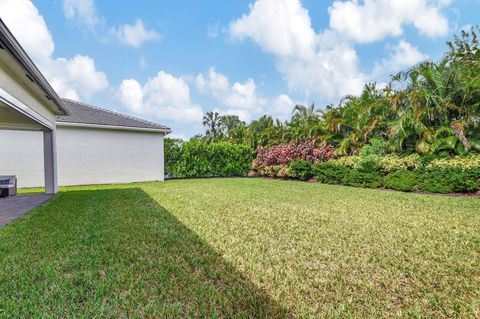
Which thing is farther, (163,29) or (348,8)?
(163,29)

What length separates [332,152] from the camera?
14047 millimetres

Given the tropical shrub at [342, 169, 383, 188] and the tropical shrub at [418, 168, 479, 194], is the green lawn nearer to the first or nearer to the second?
the tropical shrub at [418, 168, 479, 194]

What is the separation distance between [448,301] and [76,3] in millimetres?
14996

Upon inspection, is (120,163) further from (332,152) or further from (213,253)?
(213,253)

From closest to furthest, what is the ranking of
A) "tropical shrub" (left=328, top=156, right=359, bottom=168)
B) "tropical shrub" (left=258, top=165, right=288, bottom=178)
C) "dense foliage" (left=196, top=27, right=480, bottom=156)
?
"dense foliage" (left=196, top=27, right=480, bottom=156), "tropical shrub" (left=328, top=156, right=359, bottom=168), "tropical shrub" (left=258, top=165, right=288, bottom=178)

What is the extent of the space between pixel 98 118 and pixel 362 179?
1341cm

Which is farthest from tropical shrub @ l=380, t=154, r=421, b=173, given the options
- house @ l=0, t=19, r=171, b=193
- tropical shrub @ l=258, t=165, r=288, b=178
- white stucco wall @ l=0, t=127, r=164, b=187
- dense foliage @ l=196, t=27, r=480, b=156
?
white stucco wall @ l=0, t=127, r=164, b=187

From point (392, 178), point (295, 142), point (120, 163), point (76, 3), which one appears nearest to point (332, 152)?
point (295, 142)

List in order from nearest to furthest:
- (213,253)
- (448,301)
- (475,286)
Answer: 1. (448,301)
2. (475,286)
3. (213,253)

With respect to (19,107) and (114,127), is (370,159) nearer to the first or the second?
(19,107)

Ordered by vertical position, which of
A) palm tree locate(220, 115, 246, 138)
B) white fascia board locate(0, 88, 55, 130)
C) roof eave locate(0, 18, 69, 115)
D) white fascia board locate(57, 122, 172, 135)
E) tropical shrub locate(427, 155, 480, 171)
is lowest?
tropical shrub locate(427, 155, 480, 171)

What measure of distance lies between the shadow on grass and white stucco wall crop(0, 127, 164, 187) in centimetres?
938

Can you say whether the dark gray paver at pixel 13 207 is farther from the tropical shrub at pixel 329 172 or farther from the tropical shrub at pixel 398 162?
the tropical shrub at pixel 398 162

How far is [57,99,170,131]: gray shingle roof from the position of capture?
1371 centimetres
